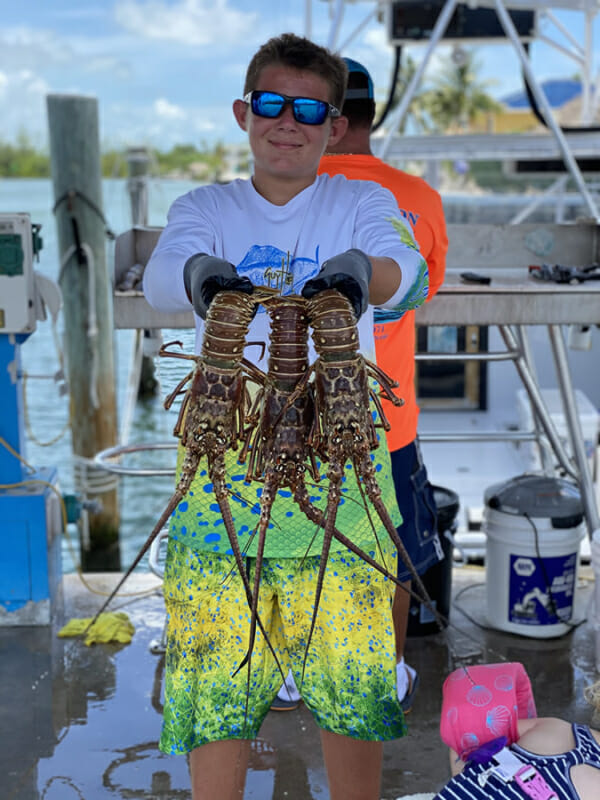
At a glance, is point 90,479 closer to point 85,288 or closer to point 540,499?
point 85,288

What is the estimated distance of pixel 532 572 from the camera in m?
3.56

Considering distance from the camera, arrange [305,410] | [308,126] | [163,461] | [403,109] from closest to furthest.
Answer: [305,410], [308,126], [403,109], [163,461]

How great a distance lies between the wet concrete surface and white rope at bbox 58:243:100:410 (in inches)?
128

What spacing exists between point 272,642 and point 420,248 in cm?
126

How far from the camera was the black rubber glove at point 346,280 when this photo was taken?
157 cm

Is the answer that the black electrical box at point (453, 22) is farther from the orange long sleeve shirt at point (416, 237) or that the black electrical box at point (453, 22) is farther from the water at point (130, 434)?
the orange long sleeve shirt at point (416, 237)

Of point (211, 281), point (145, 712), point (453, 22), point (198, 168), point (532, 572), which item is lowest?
point (145, 712)

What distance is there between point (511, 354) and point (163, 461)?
34.8ft

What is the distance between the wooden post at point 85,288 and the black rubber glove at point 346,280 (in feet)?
15.4

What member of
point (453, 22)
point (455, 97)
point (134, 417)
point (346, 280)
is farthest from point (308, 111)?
point (455, 97)

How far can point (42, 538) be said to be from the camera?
3682mm

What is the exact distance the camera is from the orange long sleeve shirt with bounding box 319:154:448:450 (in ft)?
8.56

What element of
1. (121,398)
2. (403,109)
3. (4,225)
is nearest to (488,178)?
(121,398)

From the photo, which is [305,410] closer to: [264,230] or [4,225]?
[264,230]
